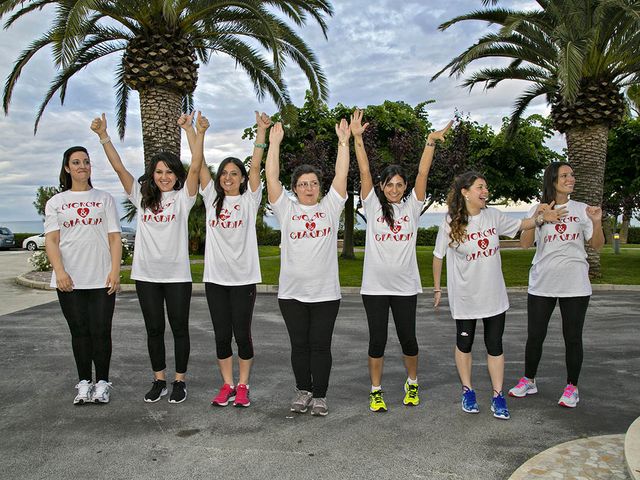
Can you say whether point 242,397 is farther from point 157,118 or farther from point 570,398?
point 157,118

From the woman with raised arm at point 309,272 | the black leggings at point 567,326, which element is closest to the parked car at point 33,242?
the woman with raised arm at point 309,272

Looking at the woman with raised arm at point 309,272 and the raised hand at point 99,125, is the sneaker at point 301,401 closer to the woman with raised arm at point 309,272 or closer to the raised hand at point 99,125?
the woman with raised arm at point 309,272

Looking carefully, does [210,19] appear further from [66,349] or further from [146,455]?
[146,455]

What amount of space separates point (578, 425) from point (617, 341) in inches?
140

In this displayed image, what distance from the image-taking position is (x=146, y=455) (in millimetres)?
3691

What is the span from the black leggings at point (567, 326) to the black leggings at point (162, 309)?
2.91 metres

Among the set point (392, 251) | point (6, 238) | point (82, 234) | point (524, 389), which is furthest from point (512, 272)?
point (6, 238)

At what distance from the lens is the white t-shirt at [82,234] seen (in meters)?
4.70

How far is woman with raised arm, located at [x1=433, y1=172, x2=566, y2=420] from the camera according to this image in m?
4.43

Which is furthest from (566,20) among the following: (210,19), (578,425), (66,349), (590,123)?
(66,349)

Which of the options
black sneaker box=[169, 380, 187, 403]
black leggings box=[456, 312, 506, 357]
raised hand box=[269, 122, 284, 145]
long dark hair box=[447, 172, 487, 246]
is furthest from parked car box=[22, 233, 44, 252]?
black leggings box=[456, 312, 506, 357]

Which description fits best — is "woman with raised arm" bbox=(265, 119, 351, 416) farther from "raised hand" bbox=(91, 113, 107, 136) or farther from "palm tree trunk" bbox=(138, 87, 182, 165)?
"palm tree trunk" bbox=(138, 87, 182, 165)

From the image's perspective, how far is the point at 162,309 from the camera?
186 inches

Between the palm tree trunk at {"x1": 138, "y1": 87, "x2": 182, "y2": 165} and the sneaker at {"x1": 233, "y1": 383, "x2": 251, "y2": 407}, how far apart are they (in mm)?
8886
